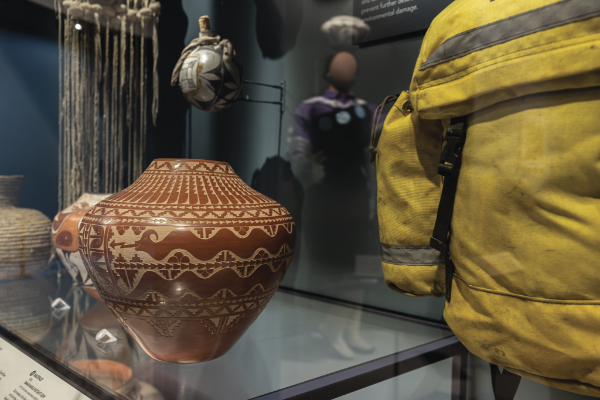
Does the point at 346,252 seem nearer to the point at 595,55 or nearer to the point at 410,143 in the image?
the point at 410,143

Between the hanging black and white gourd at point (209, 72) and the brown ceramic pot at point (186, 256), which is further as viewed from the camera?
the hanging black and white gourd at point (209, 72)

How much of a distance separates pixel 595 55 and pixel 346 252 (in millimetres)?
834

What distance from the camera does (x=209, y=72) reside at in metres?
1.23

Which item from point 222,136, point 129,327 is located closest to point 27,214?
point 222,136

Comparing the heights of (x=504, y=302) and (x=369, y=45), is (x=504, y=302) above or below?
below

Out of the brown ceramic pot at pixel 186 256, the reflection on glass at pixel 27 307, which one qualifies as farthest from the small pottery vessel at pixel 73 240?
the brown ceramic pot at pixel 186 256

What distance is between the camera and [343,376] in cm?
81

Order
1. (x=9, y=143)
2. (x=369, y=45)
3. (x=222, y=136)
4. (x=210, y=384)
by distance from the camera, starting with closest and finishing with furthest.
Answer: (x=210, y=384), (x=369, y=45), (x=9, y=143), (x=222, y=136)

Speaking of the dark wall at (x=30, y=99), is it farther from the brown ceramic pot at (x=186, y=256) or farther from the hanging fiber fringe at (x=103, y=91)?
the brown ceramic pot at (x=186, y=256)

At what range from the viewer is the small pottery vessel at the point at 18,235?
1.36 metres

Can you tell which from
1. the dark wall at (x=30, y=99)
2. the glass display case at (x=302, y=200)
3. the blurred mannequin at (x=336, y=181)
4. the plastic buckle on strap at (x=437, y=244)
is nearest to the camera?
the glass display case at (x=302, y=200)

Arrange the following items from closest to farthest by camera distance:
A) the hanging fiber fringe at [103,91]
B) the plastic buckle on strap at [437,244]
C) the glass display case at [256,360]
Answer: the plastic buckle on strap at [437,244], the glass display case at [256,360], the hanging fiber fringe at [103,91]

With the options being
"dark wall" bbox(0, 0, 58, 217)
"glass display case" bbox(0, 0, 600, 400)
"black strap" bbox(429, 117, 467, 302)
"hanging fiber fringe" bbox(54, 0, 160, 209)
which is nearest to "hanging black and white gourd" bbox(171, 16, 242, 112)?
"glass display case" bbox(0, 0, 600, 400)

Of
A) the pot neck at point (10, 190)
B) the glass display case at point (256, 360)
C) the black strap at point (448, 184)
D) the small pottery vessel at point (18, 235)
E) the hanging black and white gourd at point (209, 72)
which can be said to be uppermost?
the hanging black and white gourd at point (209, 72)
